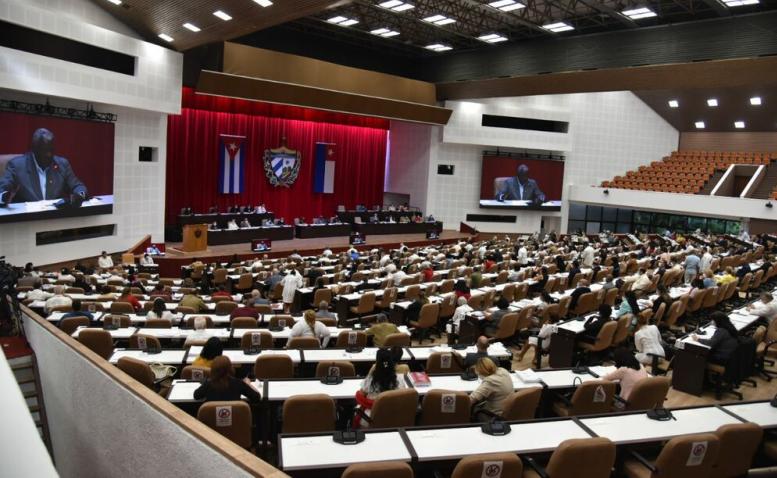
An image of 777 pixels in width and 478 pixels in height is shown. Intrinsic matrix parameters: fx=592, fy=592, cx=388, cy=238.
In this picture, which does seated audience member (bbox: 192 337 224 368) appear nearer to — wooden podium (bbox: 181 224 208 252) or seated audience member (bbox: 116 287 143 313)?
seated audience member (bbox: 116 287 143 313)

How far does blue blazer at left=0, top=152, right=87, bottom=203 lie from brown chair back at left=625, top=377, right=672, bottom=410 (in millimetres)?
13553

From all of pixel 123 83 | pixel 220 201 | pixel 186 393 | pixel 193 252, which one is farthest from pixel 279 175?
pixel 186 393

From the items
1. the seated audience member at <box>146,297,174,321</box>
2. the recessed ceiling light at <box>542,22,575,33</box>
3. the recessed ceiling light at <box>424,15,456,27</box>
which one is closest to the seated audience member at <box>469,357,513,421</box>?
the seated audience member at <box>146,297,174,321</box>

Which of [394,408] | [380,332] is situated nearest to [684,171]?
[380,332]

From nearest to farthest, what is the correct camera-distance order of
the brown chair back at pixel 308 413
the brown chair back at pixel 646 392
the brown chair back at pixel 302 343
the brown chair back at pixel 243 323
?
the brown chair back at pixel 308 413 → the brown chair back at pixel 646 392 → the brown chair back at pixel 302 343 → the brown chair back at pixel 243 323

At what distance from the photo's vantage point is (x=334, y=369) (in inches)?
223

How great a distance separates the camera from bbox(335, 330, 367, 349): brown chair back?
717 cm

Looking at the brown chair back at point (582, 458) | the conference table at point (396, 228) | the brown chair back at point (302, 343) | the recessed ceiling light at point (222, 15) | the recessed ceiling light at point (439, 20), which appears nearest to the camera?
the brown chair back at point (582, 458)

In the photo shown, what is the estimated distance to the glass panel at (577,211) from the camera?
30.3m

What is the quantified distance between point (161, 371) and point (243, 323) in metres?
2.00

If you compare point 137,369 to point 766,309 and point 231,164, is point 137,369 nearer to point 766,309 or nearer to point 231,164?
point 766,309

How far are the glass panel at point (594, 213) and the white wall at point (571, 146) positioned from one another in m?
1.54

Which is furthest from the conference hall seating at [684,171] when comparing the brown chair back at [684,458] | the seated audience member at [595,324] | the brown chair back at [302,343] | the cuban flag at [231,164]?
the brown chair back at [684,458]

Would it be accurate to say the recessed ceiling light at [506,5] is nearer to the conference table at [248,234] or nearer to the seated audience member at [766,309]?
the conference table at [248,234]
